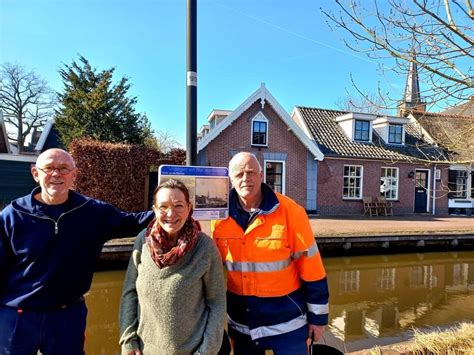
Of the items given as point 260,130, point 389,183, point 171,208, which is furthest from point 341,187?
point 171,208

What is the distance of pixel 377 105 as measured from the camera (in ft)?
11.6

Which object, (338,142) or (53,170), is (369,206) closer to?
(338,142)

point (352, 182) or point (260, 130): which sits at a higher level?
point (260, 130)

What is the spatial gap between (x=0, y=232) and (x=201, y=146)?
41.8ft

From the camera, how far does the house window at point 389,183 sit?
17766 mm

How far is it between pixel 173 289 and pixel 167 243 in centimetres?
24

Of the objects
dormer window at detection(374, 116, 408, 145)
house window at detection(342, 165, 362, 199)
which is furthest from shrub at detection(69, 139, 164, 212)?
dormer window at detection(374, 116, 408, 145)

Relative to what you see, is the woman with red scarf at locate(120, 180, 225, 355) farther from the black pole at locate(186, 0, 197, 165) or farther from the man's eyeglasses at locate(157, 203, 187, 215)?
the black pole at locate(186, 0, 197, 165)

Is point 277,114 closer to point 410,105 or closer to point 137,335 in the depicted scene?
point 410,105

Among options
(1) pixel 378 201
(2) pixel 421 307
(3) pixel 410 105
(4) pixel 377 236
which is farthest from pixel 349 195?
(3) pixel 410 105

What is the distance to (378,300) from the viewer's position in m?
6.52

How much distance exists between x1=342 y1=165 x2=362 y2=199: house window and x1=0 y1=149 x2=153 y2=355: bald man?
52.6 feet

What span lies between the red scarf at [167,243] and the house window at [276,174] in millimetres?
14147

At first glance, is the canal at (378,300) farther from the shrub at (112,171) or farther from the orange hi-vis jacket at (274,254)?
the shrub at (112,171)
